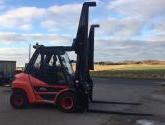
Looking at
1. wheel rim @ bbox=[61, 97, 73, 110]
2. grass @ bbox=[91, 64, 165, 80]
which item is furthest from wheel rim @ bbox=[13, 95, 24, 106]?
grass @ bbox=[91, 64, 165, 80]

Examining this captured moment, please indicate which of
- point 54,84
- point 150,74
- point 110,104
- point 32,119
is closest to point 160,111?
point 110,104

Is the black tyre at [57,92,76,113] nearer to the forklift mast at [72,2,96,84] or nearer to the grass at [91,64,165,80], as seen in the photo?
the forklift mast at [72,2,96,84]

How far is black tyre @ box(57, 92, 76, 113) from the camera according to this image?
A: 17938 millimetres

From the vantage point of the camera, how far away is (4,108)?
18641 millimetres

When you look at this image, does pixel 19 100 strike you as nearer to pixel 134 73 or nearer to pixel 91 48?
pixel 91 48

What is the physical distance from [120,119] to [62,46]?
417cm

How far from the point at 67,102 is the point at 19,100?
76.4 inches

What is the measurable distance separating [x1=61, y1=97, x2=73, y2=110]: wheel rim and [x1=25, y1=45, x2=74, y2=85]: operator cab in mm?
877

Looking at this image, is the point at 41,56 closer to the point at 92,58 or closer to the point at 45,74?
the point at 45,74

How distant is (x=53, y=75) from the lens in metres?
18.9

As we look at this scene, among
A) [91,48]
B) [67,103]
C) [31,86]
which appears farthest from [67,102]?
[91,48]

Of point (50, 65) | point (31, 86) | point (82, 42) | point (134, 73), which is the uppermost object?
point (82, 42)

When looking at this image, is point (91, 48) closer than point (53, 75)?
No

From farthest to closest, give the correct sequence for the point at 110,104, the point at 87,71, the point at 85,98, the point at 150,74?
1. the point at 150,74
2. the point at 110,104
3. the point at 87,71
4. the point at 85,98
